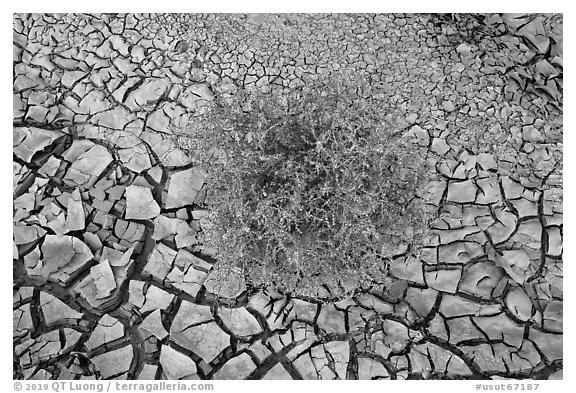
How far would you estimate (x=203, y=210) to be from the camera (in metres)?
2.69

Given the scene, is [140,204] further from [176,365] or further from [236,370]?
[236,370]

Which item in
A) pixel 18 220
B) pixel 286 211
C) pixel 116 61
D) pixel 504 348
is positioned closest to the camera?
pixel 286 211

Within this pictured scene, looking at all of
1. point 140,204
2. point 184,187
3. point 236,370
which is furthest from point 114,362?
point 184,187

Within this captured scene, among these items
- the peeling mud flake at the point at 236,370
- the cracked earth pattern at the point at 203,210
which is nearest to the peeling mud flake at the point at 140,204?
the cracked earth pattern at the point at 203,210

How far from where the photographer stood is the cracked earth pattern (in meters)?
2.40

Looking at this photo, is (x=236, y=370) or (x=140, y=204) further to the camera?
(x=140, y=204)

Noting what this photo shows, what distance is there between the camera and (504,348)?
2396 mm

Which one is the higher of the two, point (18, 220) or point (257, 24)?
point (257, 24)

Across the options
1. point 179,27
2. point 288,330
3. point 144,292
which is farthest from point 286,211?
point 179,27

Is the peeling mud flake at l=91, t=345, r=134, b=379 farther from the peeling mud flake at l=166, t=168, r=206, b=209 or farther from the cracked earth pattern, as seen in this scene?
the peeling mud flake at l=166, t=168, r=206, b=209

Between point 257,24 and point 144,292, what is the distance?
5.51 feet

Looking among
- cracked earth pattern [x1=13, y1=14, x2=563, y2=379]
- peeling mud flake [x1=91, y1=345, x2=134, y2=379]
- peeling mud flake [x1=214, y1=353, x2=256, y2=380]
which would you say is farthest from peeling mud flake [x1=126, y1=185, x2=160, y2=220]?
peeling mud flake [x1=214, y1=353, x2=256, y2=380]
